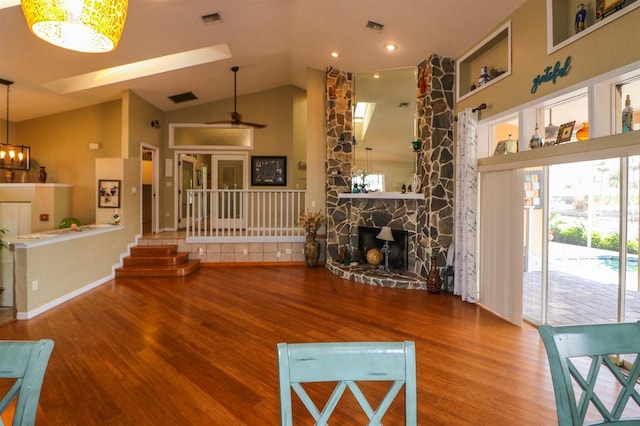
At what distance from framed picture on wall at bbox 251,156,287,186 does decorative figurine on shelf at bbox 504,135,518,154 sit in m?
5.39

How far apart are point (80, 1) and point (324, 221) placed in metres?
5.63

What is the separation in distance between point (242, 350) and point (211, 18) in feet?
14.8

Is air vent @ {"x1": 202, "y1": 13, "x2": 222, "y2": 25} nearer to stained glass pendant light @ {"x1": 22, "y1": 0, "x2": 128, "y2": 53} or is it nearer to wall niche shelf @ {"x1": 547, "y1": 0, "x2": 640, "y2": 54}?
stained glass pendant light @ {"x1": 22, "y1": 0, "x2": 128, "y2": 53}

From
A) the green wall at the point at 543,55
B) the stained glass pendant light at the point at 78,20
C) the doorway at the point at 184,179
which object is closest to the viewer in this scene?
the stained glass pendant light at the point at 78,20

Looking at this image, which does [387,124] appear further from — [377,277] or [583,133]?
[583,133]

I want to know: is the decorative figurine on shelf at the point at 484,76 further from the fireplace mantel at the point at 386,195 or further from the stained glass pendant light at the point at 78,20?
the stained glass pendant light at the point at 78,20

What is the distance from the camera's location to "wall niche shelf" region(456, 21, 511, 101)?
13.5ft

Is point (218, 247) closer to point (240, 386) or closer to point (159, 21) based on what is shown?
point (159, 21)

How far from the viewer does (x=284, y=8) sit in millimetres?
4926

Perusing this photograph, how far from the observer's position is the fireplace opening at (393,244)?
19.7 ft

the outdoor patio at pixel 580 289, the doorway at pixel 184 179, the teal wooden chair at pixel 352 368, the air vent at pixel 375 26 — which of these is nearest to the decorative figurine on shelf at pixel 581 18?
the outdoor patio at pixel 580 289

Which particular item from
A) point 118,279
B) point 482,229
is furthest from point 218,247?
point 482,229

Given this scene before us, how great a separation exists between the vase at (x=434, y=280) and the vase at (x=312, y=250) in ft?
8.07

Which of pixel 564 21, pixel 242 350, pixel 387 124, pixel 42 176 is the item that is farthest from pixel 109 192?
pixel 564 21
